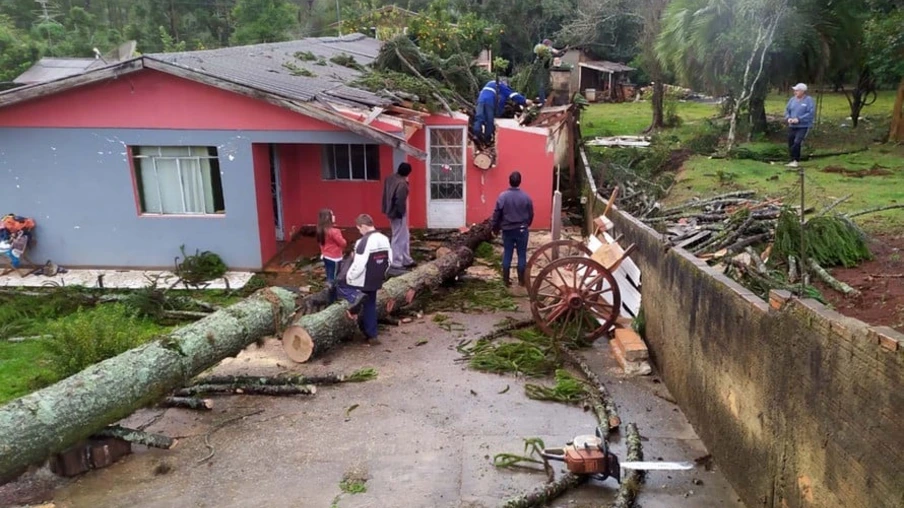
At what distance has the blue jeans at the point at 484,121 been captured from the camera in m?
13.5

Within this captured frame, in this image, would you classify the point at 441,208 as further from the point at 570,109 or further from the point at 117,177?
the point at 117,177

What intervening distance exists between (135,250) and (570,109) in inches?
387

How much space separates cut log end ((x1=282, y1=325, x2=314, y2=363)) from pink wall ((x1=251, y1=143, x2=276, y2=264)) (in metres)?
4.22

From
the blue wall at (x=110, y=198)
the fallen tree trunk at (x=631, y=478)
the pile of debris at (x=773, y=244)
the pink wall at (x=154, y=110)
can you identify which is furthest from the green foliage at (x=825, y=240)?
the pink wall at (x=154, y=110)

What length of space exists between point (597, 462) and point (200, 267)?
8.52 metres

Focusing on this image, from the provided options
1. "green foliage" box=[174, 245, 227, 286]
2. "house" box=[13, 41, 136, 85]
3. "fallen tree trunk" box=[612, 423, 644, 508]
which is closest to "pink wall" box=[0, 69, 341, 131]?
"green foliage" box=[174, 245, 227, 286]

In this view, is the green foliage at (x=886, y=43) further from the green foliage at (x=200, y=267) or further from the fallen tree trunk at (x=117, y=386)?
the green foliage at (x=200, y=267)

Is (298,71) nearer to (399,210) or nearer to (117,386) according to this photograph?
(399,210)

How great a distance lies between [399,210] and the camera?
11.0m

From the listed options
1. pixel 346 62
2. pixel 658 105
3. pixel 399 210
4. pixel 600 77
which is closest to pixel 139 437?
pixel 399 210

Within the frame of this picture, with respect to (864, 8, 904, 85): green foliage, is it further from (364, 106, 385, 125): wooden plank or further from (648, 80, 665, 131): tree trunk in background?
(364, 106, 385, 125): wooden plank

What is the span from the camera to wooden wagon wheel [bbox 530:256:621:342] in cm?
785

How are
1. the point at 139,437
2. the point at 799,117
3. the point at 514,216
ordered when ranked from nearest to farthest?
the point at 139,437 < the point at 514,216 < the point at 799,117

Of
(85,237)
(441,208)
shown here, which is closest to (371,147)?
(441,208)
